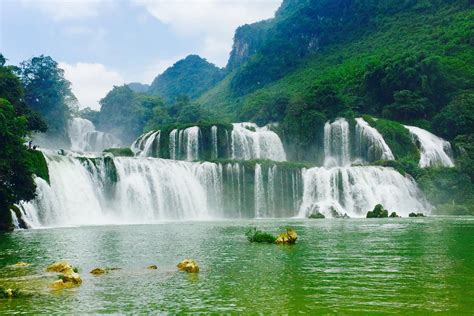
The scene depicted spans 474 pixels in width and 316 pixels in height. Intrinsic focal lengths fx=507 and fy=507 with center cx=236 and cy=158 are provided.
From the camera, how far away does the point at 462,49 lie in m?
73.6

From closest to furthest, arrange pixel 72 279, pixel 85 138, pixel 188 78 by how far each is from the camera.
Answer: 1. pixel 72 279
2. pixel 85 138
3. pixel 188 78

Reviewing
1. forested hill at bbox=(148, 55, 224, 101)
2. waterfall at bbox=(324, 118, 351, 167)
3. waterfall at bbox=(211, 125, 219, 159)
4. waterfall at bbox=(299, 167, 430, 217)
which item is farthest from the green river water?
forested hill at bbox=(148, 55, 224, 101)

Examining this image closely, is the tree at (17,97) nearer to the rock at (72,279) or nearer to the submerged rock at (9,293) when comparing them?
the rock at (72,279)

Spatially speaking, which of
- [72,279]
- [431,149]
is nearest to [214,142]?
[431,149]

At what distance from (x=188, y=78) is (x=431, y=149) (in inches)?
5359

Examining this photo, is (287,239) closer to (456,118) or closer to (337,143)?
(337,143)

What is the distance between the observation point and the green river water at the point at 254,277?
9.38 metres

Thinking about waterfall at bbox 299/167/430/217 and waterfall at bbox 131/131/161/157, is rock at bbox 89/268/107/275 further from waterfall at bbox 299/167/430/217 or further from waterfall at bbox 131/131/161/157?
waterfall at bbox 131/131/161/157

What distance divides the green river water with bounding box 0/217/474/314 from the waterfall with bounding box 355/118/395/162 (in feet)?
123

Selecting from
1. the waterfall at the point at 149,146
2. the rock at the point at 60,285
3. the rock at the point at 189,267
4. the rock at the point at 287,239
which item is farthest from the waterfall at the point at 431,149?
the rock at the point at 60,285

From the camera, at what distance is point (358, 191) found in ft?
156

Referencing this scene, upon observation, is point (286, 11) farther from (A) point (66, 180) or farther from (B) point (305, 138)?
(A) point (66, 180)

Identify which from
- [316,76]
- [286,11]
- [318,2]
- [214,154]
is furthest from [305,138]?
[286,11]

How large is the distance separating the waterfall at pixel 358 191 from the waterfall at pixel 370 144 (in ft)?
27.0
